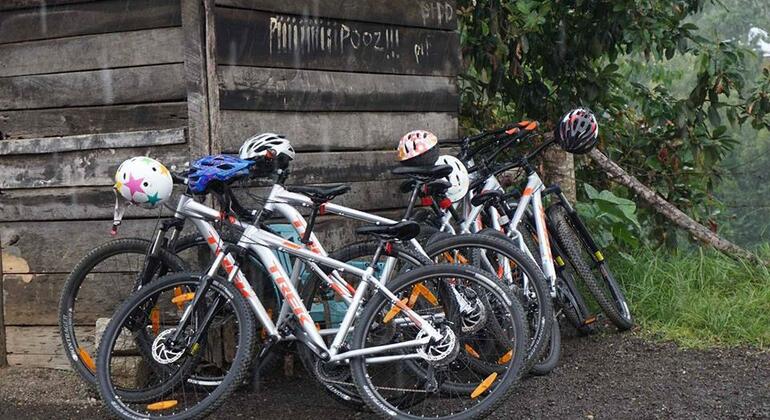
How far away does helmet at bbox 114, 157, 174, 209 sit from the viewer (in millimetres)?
4328

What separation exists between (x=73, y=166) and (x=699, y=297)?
165 inches

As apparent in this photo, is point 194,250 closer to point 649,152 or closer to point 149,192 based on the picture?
point 149,192

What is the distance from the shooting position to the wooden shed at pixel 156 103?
16.3 ft

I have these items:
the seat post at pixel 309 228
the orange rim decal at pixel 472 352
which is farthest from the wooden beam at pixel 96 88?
the orange rim decal at pixel 472 352

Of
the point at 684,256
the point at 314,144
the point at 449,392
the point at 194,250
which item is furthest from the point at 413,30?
the point at 684,256

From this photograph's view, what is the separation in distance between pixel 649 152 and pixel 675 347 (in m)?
2.57

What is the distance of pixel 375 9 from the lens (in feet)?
18.8

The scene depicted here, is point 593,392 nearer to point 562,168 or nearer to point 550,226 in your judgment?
point 550,226

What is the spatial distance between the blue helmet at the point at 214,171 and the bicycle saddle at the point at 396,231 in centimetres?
65

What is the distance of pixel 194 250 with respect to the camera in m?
5.04

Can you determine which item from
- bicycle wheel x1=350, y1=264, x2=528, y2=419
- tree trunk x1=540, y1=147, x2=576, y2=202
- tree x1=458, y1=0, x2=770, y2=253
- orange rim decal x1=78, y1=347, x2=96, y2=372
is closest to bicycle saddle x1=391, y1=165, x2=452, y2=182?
bicycle wheel x1=350, y1=264, x2=528, y2=419

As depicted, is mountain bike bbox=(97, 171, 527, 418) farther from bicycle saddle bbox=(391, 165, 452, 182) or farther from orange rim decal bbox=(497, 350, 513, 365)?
bicycle saddle bbox=(391, 165, 452, 182)

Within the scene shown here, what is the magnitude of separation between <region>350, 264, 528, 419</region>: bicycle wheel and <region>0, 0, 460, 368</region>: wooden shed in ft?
4.18

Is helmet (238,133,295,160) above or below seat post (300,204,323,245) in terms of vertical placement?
above
